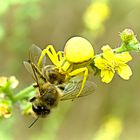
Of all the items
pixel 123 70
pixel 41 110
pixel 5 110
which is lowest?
pixel 123 70

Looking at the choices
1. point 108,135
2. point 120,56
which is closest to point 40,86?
point 120,56


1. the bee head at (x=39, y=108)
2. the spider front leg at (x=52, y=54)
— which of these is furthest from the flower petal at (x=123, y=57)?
the bee head at (x=39, y=108)

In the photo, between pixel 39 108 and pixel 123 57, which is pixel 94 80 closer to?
pixel 39 108

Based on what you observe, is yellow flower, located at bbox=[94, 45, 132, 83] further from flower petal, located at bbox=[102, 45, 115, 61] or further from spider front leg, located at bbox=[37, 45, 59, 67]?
spider front leg, located at bbox=[37, 45, 59, 67]

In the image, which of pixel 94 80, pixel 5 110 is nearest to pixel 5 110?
pixel 5 110

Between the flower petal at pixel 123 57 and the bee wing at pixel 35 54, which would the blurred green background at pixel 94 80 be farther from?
the flower petal at pixel 123 57

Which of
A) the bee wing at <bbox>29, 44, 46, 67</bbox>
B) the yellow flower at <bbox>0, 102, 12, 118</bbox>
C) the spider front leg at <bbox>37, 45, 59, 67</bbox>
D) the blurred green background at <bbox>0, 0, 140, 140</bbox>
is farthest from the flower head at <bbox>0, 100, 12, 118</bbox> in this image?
the blurred green background at <bbox>0, 0, 140, 140</bbox>

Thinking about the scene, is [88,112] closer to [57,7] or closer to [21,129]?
[21,129]
